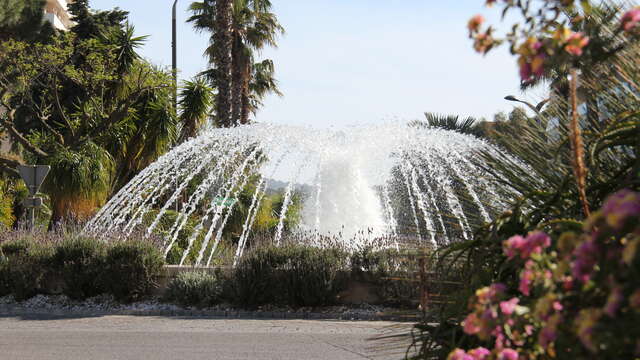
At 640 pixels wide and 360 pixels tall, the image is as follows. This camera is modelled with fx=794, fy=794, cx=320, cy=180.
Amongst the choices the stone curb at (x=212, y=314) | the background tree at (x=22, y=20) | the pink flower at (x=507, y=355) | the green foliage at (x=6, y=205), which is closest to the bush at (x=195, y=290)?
the stone curb at (x=212, y=314)

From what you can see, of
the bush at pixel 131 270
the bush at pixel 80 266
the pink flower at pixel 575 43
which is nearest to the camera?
the pink flower at pixel 575 43

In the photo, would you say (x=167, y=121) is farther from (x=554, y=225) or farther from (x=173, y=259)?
(x=554, y=225)

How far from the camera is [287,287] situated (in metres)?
12.7

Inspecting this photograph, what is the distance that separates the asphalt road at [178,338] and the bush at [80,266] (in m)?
1.27

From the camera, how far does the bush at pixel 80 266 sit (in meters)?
13.3

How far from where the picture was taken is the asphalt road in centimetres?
905

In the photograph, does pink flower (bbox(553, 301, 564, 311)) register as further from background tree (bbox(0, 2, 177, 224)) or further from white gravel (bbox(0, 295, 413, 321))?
background tree (bbox(0, 2, 177, 224))

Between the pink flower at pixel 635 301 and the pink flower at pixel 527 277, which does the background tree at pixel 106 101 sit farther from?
the pink flower at pixel 635 301

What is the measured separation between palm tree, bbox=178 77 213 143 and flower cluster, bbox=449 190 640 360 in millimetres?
26734

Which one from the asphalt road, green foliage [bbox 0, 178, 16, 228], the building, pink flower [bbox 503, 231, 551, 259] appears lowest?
the asphalt road

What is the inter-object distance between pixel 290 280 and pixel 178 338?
282 centimetres

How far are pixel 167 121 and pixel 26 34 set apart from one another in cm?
1375

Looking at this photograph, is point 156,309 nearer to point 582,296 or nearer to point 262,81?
point 582,296

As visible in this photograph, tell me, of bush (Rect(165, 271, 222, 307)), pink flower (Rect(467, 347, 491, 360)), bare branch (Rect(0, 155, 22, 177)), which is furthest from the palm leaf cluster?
bare branch (Rect(0, 155, 22, 177))
